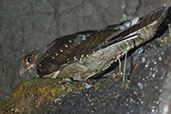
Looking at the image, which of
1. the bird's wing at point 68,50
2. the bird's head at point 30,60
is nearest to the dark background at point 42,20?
the bird's head at point 30,60

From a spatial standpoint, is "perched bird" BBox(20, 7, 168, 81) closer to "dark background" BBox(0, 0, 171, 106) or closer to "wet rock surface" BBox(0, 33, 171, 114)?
"wet rock surface" BBox(0, 33, 171, 114)

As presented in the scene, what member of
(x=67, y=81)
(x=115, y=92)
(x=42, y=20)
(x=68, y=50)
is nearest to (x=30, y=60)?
(x=68, y=50)

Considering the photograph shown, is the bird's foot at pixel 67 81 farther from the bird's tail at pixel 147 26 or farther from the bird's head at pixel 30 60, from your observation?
the bird's head at pixel 30 60

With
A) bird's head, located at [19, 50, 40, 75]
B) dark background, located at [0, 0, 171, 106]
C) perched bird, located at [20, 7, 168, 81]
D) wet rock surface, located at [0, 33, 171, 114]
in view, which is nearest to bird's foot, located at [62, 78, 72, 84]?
wet rock surface, located at [0, 33, 171, 114]

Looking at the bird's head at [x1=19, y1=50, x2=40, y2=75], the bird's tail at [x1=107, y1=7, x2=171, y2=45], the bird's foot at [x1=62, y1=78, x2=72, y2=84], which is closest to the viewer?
the bird's tail at [x1=107, y1=7, x2=171, y2=45]

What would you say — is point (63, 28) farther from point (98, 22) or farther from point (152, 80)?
point (152, 80)

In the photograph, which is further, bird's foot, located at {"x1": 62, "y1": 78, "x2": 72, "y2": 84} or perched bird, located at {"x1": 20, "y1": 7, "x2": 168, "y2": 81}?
→ bird's foot, located at {"x1": 62, "y1": 78, "x2": 72, "y2": 84}

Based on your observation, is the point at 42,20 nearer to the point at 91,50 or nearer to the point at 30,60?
the point at 30,60
